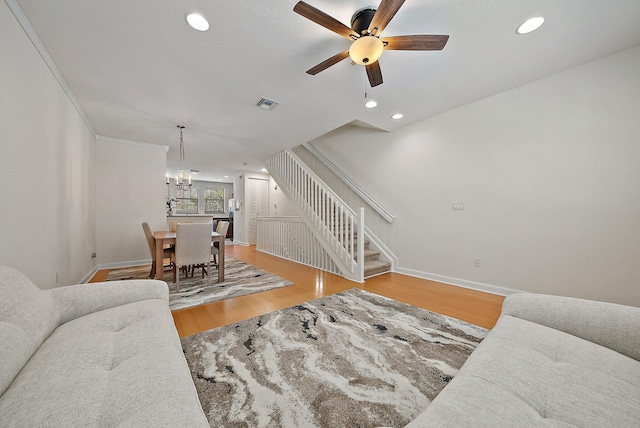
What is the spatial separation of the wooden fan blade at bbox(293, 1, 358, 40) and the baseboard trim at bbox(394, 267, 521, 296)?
130 inches

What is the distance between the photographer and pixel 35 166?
1952 millimetres

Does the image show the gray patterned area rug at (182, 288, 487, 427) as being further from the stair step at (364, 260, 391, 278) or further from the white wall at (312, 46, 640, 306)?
the white wall at (312, 46, 640, 306)

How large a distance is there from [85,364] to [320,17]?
2.21 m

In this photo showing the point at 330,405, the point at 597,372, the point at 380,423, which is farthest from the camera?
the point at 330,405

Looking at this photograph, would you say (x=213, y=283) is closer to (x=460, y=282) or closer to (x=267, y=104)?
Answer: (x=267, y=104)

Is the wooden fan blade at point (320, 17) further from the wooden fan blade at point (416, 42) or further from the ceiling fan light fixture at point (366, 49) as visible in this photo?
the wooden fan blade at point (416, 42)

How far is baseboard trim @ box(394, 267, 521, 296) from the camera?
2.91 meters

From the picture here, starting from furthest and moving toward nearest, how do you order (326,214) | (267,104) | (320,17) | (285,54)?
(326,214)
(267,104)
(285,54)
(320,17)

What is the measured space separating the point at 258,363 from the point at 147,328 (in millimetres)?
758

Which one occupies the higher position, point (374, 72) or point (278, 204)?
point (374, 72)

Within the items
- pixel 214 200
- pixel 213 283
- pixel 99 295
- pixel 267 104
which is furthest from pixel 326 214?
pixel 214 200

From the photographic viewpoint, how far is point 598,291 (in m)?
2.32

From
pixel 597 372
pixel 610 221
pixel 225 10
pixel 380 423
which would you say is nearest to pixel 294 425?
pixel 380 423

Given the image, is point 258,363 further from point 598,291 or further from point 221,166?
point 221,166
